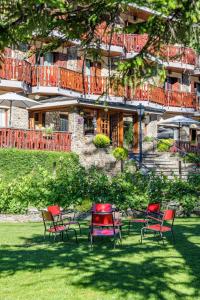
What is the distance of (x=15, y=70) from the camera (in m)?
23.3

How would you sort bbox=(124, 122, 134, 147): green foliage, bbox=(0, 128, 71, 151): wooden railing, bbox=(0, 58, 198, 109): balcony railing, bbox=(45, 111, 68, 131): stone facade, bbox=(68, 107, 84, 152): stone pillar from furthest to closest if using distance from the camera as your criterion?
bbox=(124, 122, 134, 147): green foliage
bbox=(45, 111, 68, 131): stone facade
bbox=(68, 107, 84, 152): stone pillar
bbox=(0, 58, 198, 109): balcony railing
bbox=(0, 128, 71, 151): wooden railing

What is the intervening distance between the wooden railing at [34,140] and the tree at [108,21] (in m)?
14.3

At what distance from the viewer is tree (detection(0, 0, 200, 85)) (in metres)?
5.36

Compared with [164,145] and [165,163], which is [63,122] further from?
[164,145]

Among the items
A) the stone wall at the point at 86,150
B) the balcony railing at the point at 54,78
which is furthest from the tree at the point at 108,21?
the stone wall at the point at 86,150

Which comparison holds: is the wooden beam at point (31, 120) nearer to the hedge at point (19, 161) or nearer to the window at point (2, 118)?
the window at point (2, 118)

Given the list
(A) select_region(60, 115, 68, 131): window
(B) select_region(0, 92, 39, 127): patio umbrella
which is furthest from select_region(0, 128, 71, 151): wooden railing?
(A) select_region(60, 115, 68, 131): window

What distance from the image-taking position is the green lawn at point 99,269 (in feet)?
22.2

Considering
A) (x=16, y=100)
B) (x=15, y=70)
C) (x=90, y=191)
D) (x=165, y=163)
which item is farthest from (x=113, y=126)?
(x=90, y=191)

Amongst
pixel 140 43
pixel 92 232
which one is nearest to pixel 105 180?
pixel 92 232

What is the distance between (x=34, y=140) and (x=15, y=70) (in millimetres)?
4393

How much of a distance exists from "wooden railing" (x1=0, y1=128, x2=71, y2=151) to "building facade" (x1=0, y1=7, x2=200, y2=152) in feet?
5.43

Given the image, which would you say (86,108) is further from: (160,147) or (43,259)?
(43,259)

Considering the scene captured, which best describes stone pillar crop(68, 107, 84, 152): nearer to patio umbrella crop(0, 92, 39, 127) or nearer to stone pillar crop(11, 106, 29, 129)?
stone pillar crop(11, 106, 29, 129)
